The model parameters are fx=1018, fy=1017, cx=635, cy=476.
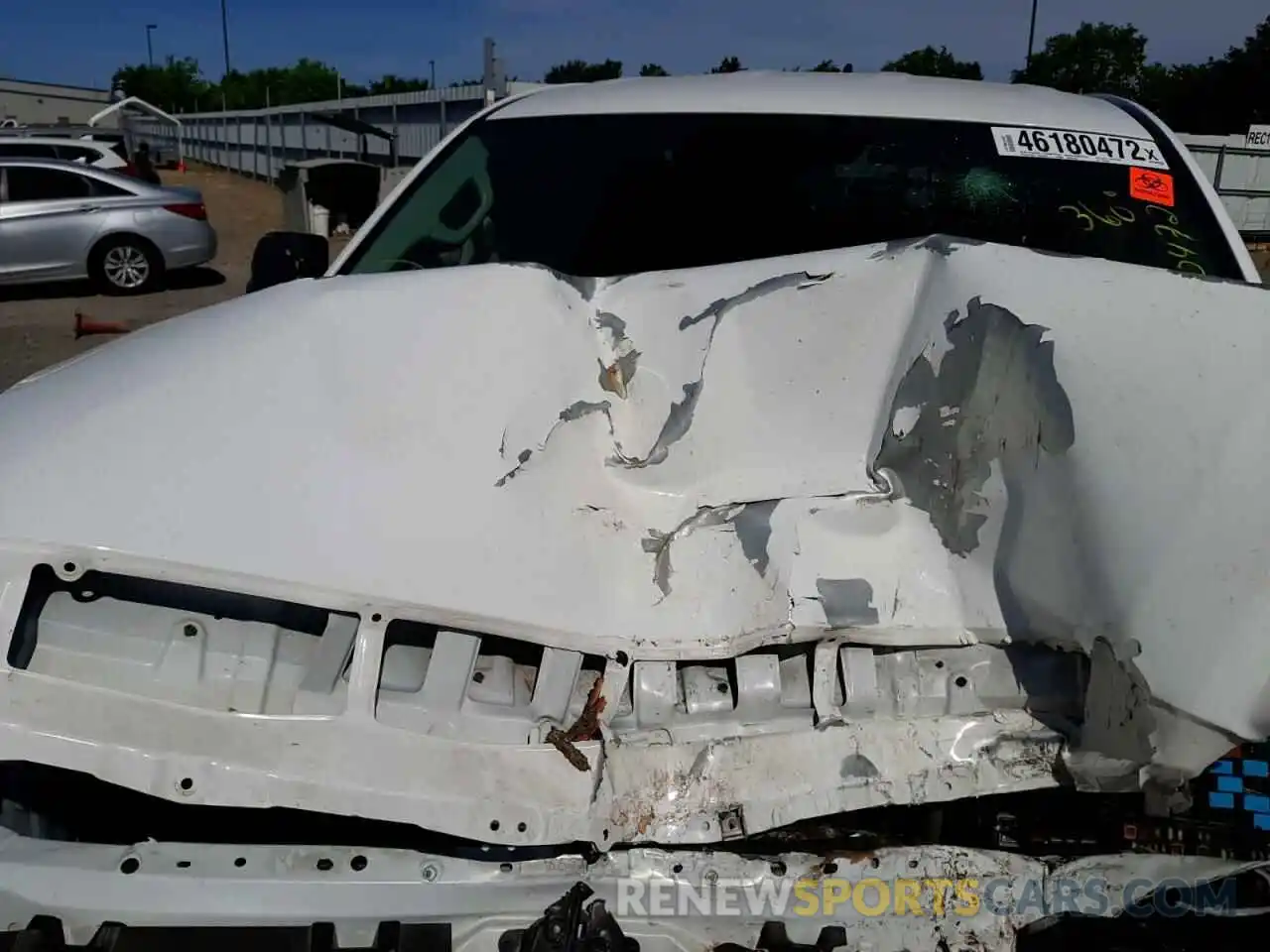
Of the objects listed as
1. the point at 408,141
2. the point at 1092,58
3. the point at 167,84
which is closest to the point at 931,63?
the point at 1092,58

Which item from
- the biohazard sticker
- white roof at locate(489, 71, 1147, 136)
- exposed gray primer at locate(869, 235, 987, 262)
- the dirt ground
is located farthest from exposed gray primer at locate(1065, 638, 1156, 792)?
the dirt ground

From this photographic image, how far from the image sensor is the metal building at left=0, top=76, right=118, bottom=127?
4794 cm

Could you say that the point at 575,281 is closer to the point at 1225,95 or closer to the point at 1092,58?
the point at 1225,95

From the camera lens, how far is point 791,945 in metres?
1.49

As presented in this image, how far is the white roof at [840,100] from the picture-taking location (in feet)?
9.07

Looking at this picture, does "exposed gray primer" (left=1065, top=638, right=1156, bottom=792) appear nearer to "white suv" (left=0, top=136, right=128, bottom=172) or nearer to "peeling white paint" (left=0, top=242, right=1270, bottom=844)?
"peeling white paint" (left=0, top=242, right=1270, bottom=844)

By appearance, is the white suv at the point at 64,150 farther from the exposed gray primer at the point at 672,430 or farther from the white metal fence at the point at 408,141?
the exposed gray primer at the point at 672,430

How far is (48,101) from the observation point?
5019 centimetres

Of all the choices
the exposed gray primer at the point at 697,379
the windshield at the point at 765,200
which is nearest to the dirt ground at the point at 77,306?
the windshield at the point at 765,200

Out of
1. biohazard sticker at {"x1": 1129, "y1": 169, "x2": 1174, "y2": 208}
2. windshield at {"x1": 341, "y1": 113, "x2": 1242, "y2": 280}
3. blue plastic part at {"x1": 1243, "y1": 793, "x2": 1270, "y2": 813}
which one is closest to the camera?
blue plastic part at {"x1": 1243, "y1": 793, "x2": 1270, "y2": 813}

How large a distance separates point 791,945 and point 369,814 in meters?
0.65

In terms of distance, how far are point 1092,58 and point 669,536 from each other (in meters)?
54.5

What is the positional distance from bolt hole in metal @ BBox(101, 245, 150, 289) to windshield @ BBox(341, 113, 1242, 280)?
1003 cm

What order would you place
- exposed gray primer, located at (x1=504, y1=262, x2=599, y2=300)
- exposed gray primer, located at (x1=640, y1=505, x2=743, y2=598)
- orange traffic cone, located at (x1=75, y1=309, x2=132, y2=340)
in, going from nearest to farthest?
exposed gray primer, located at (x1=640, y1=505, x2=743, y2=598), exposed gray primer, located at (x1=504, y1=262, x2=599, y2=300), orange traffic cone, located at (x1=75, y1=309, x2=132, y2=340)
